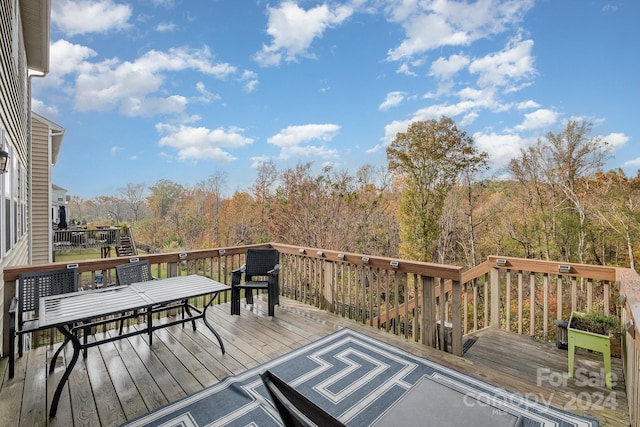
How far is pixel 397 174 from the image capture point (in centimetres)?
1285

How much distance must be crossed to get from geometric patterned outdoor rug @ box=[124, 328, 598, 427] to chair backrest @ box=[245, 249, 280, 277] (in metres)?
1.70

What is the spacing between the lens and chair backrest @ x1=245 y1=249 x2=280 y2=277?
4.71m

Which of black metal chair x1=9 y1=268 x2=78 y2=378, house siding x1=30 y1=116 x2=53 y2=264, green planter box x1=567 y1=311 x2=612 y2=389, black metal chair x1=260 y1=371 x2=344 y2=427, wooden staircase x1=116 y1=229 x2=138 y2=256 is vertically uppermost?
house siding x1=30 y1=116 x2=53 y2=264

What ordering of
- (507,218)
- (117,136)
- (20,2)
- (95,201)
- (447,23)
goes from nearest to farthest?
(20,2) < (447,23) < (507,218) < (95,201) < (117,136)

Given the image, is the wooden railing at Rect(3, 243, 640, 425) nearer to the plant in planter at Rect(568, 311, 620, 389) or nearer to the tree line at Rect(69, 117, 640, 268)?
the plant in planter at Rect(568, 311, 620, 389)

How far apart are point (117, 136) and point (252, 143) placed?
18.0 m

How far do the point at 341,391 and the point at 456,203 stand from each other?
12072 mm

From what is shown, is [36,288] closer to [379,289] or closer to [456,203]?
[379,289]

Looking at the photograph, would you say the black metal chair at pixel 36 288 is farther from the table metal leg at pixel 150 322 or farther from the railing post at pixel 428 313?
the railing post at pixel 428 313

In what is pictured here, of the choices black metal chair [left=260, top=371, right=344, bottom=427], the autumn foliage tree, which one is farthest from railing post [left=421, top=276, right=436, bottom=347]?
the autumn foliage tree

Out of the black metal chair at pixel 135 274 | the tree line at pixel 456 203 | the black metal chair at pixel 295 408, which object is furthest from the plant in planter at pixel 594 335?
the tree line at pixel 456 203

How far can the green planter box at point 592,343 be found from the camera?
102 inches

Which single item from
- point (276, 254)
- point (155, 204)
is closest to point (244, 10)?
point (276, 254)

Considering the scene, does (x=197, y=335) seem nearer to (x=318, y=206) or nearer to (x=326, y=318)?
(x=326, y=318)
